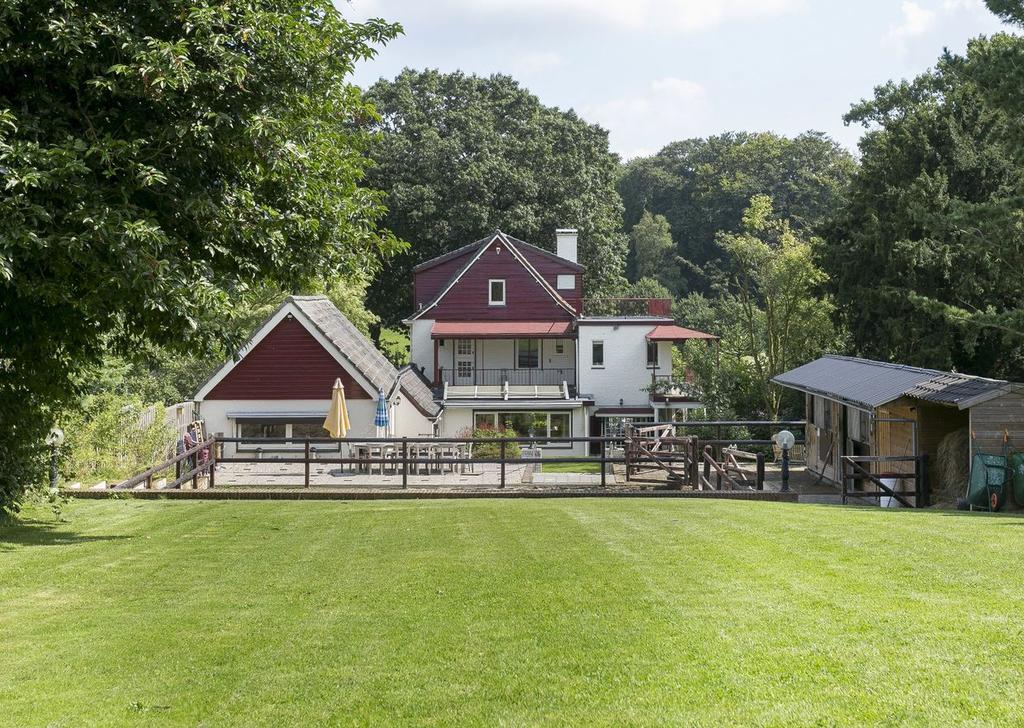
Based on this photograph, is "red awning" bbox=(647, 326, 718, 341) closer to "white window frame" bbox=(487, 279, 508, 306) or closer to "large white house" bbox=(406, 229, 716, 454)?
"large white house" bbox=(406, 229, 716, 454)

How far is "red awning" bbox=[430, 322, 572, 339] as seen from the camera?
4906 cm

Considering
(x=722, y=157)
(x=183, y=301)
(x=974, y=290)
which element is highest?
(x=722, y=157)

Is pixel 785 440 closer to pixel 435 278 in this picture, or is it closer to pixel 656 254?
pixel 435 278

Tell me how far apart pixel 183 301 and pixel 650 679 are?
609 cm

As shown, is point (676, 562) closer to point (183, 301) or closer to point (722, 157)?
point (183, 301)

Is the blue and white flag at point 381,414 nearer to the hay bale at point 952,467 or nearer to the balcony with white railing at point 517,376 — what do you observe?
the hay bale at point 952,467

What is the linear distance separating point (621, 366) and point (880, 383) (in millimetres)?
24822

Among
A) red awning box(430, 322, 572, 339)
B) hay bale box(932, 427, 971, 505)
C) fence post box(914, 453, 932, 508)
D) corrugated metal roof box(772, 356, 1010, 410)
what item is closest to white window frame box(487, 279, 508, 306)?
red awning box(430, 322, 572, 339)

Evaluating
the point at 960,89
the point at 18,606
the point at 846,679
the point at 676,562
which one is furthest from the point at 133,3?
the point at 960,89

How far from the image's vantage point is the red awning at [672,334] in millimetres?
46375

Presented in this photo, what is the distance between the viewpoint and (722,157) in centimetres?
10144

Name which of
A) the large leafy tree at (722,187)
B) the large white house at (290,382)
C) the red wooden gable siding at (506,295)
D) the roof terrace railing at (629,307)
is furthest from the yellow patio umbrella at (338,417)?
the large leafy tree at (722,187)

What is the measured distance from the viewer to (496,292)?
5138 centimetres

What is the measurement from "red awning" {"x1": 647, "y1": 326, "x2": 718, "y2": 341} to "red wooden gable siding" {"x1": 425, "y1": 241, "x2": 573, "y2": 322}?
4.89 meters
